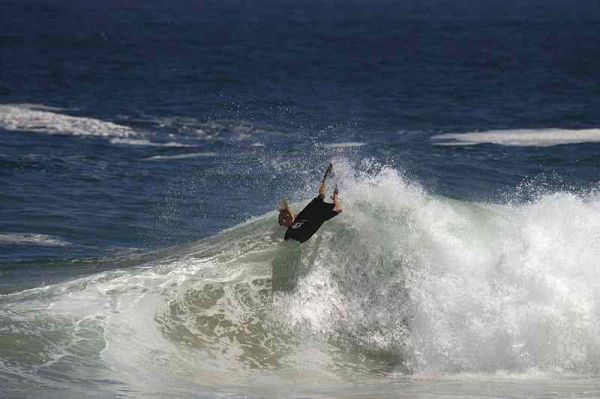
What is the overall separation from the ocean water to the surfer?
0.72m

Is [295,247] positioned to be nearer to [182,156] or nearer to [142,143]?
[182,156]

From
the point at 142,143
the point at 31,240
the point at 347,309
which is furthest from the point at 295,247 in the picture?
the point at 142,143

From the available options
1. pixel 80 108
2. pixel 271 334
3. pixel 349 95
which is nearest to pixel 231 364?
pixel 271 334

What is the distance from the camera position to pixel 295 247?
51.1 feet

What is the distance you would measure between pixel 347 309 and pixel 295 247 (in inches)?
54.6

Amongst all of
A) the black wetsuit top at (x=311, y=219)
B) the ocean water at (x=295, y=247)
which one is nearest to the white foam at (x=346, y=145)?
the ocean water at (x=295, y=247)

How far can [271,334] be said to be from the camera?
46.8ft

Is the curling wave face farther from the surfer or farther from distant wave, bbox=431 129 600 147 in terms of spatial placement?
distant wave, bbox=431 129 600 147

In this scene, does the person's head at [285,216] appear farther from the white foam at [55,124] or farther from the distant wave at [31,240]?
the white foam at [55,124]

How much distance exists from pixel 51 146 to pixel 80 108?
30.1 ft

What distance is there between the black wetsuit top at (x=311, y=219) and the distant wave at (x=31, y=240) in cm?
635

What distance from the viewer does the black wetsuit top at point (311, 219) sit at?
14.0 m

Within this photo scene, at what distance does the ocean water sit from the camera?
13250mm

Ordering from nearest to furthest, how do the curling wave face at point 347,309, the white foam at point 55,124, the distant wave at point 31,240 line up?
the curling wave face at point 347,309 < the distant wave at point 31,240 < the white foam at point 55,124
